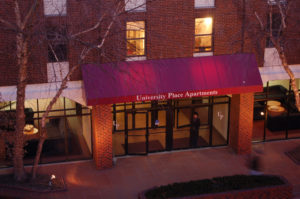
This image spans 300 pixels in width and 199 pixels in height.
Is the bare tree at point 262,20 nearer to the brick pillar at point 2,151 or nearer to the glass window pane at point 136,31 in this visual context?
the glass window pane at point 136,31

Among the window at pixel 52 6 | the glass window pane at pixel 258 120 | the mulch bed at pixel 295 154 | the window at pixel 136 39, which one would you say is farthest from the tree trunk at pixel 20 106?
the mulch bed at pixel 295 154

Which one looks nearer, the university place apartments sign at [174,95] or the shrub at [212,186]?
the shrub at [212,186]

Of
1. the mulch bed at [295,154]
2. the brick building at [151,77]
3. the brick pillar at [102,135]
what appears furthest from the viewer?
the mulch bed at [295,154]

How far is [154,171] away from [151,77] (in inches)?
150

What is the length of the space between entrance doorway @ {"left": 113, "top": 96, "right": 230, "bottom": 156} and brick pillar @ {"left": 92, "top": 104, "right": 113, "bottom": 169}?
3.44ft

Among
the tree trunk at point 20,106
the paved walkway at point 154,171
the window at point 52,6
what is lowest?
the paved walkway at point 154,171

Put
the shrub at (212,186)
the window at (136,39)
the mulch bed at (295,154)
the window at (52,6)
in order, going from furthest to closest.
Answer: the mulch bed at (295,154)
the window at (136,39)
the window at (52,6)
the shrub at (212,186)

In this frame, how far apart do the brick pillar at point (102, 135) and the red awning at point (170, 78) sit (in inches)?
40.2

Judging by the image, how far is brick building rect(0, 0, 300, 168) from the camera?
1717 cm

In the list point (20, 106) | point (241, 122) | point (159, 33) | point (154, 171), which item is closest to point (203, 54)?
point (159, 33)

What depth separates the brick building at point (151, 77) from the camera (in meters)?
17.2

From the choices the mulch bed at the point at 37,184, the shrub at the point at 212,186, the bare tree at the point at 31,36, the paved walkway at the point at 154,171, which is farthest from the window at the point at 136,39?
the mulch bed at the point at 37,184

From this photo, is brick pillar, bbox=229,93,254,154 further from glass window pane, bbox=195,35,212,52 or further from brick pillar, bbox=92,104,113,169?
brick pillar, bbox=92,104,113,169

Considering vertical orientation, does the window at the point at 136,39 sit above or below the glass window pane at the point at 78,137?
above
